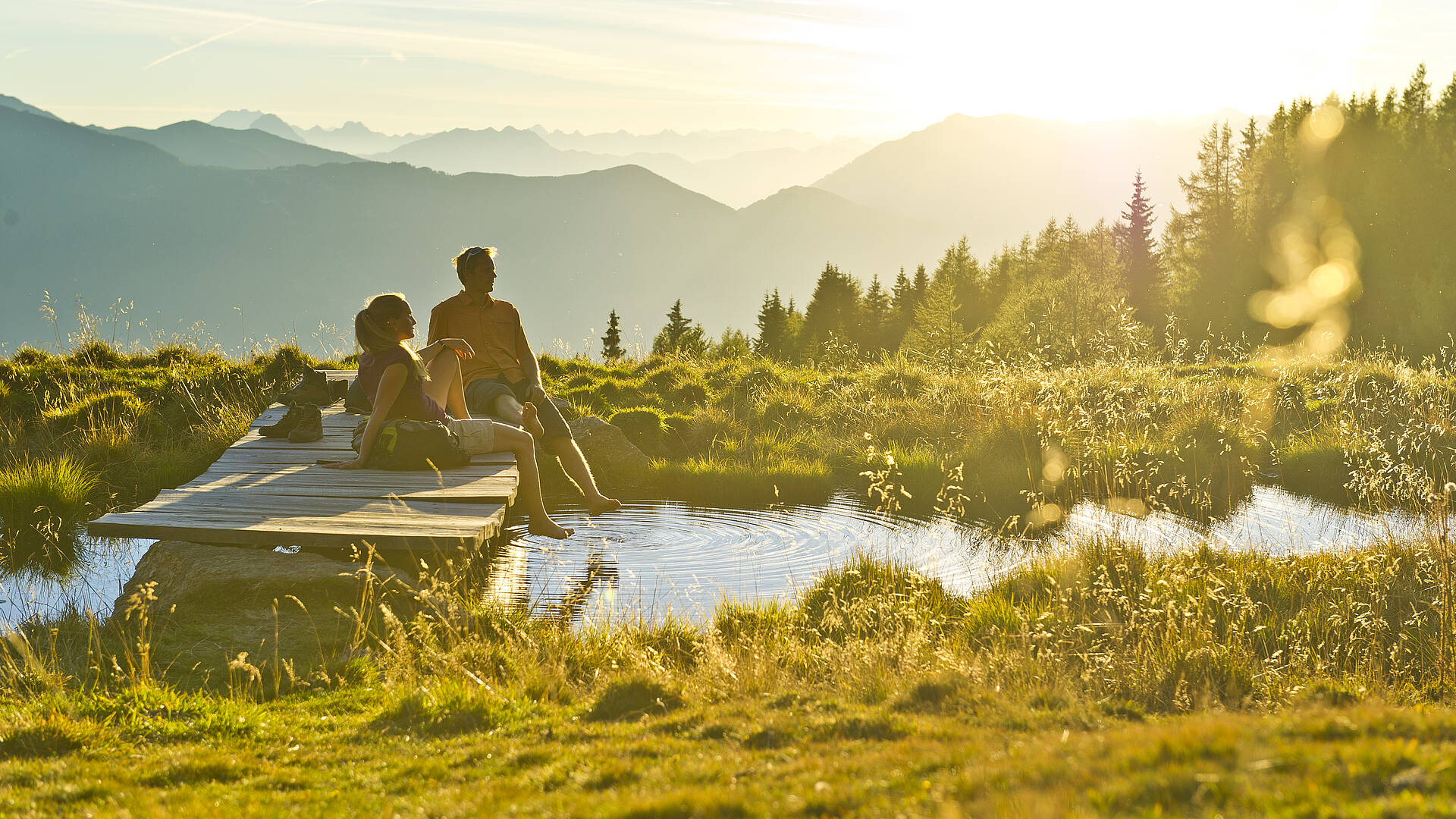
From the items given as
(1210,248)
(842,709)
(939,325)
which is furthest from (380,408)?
(1210,248)

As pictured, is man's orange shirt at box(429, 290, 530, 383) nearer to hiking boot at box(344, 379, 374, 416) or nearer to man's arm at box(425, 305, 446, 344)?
man's arm at box(425, 305, 446, 344)

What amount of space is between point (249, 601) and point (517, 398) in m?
4.09

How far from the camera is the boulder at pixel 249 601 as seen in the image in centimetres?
464

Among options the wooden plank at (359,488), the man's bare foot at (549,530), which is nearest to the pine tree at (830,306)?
the man's bare foot at (549,530)

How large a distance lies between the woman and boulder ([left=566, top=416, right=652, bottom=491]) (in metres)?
2.12

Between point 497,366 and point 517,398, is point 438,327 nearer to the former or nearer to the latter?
point 497,366

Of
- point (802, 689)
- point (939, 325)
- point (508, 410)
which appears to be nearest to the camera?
point (802, 689)

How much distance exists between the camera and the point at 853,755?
271 cm

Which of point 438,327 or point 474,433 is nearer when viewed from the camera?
point 474,433

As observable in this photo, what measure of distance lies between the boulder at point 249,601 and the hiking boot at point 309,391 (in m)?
3.24

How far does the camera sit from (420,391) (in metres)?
7.06

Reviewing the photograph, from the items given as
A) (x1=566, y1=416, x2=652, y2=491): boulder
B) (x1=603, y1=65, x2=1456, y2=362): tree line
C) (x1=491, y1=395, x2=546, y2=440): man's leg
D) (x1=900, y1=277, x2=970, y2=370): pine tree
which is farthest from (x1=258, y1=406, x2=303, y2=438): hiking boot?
(x1=900, y1=277, x2=970, y2=370): pine tree

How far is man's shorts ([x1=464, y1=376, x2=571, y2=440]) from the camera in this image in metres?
8.17

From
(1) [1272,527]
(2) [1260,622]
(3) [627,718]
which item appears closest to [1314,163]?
(1) [1272,527]
